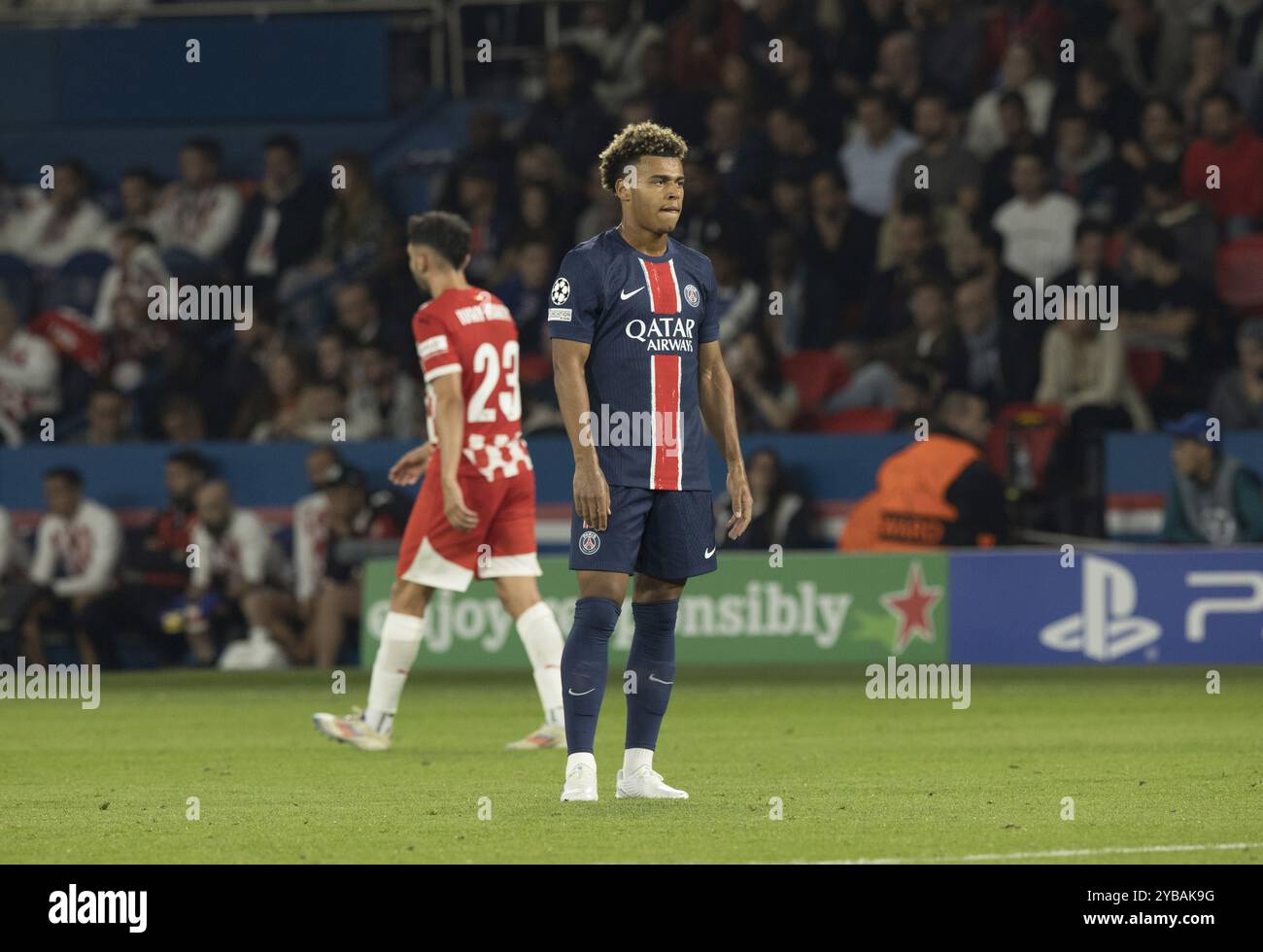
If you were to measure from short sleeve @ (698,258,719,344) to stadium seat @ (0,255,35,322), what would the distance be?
38.7ft

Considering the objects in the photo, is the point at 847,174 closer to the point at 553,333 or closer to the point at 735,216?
the point at 735,216

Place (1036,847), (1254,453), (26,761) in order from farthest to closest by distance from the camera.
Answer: (1254,453) → (26,761) → (1036,847)

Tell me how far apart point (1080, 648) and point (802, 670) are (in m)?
1.84

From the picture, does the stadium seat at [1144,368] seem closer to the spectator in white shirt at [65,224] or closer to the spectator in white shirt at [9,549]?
the spectator in white shirt at [9,549]

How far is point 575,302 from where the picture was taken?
7.27 meters

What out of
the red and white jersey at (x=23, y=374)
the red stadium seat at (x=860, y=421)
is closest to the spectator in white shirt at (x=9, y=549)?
the red and white jersey at (x=23, y=374)

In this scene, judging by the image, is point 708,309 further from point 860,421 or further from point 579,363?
point 860,421

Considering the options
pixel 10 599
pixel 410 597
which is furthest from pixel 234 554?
pixel 410 597

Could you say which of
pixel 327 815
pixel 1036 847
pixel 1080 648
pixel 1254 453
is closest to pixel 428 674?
pixel 1080 648

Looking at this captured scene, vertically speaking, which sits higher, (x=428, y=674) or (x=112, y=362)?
(x=112, y=362)

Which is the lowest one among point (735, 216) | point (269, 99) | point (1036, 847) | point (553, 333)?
point (1036, 847)

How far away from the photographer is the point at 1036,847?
244 inches

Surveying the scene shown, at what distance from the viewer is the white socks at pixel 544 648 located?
9.58 m

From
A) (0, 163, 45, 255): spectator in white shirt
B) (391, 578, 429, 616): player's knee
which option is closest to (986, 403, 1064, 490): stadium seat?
(391, 578, 429, 616): player's knee
